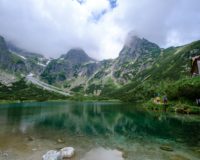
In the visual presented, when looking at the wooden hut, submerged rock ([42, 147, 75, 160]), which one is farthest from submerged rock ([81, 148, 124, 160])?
the wooden hut

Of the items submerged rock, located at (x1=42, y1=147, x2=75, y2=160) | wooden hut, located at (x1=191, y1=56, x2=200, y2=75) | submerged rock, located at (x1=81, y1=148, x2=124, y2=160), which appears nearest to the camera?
submerged rock, located at (x1=42, y1=147, x2=75, y2=160)

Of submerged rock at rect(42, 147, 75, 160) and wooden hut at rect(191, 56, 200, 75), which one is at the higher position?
wooden hut at rect(191, 56, 200, 75)

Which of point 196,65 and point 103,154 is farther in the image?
point 196,65

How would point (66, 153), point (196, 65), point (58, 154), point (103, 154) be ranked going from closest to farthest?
point (58, 154) → point (66, 153) → point (103, 154) → point (196, 65)

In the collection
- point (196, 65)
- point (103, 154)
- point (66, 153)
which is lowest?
point (103, 154)

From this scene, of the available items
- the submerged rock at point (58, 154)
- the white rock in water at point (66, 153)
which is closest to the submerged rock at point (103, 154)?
the white rock in water at point (66, 153)

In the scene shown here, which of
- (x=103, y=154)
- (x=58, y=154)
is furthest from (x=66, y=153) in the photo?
(x=103, y=154)

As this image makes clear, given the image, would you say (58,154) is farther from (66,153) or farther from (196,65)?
(196,65)

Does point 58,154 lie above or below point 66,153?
above

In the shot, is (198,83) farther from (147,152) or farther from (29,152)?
(29,152)

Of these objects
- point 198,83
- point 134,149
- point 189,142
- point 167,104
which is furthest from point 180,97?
point 134,149

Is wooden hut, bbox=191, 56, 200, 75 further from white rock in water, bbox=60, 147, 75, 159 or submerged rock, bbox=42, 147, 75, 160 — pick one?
submerged rock, bbox=42, 147, 75, 160

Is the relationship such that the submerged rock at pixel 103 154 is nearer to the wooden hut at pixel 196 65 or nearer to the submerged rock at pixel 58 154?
the submerged rock at pixel 58 154

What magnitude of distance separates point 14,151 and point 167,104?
6703cm
